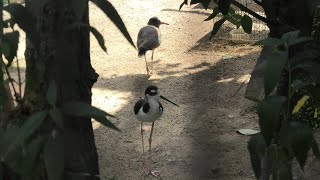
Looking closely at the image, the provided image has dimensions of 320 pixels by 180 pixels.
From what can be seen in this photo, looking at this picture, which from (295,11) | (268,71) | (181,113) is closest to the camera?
(268,71)

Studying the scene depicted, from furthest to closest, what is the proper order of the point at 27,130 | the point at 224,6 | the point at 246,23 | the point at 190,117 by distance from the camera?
the point at 190,117 → the point at 246,23 → the point at 224,6 → the point at 27,130

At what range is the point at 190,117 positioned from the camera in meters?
4.51

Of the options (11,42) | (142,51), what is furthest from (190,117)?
(11,42)

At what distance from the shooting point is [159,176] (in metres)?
3.67

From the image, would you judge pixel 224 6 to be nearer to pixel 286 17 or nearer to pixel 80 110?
pixel 286 17

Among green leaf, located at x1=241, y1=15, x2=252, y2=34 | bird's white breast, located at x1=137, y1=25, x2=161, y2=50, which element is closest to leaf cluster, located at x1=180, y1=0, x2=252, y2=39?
green leaf, located at x1=241, y1=15, x2=252, y2=34

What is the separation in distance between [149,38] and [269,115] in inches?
192

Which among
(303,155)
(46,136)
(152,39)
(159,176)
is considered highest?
(46,136)

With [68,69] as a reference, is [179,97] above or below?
below

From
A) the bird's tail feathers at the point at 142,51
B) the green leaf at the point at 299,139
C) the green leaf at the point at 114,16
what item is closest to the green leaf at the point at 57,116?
the green leaf at the point at 114,16

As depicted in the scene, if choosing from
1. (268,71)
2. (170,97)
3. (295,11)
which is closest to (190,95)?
(170,97)

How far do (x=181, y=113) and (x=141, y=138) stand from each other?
1.73 feet

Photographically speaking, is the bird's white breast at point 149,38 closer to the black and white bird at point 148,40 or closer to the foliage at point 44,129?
the black and white bird at point 148,40

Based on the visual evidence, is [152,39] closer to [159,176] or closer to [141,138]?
[141,138]
